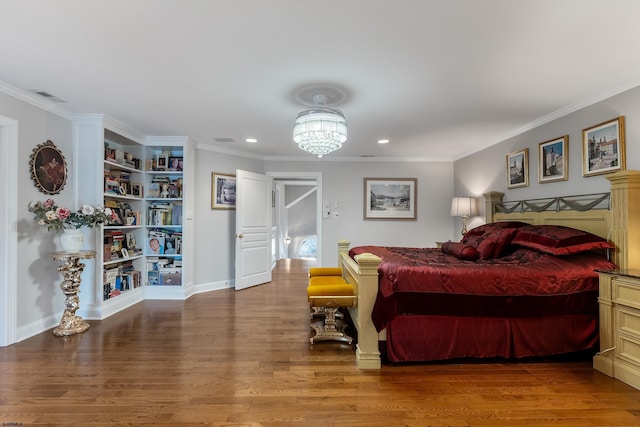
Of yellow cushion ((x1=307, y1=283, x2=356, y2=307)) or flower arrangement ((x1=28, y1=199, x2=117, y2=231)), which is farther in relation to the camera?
flower arrangement ((x1=28, y1=199, x2=117, y2=231))

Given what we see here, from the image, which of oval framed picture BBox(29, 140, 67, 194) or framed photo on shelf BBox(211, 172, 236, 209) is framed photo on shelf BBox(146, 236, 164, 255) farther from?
oval framed picture BBox(29, 140, 67, 194)

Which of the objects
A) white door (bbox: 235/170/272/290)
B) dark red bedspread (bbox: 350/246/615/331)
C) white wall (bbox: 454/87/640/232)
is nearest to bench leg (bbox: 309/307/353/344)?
dark red bedspread (bbox: 350/246/615/331)

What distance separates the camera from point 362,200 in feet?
18.2

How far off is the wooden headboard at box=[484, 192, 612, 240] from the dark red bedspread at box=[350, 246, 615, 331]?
1.99ft

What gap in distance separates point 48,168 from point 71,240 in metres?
0.81

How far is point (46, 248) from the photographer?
10.1 ft

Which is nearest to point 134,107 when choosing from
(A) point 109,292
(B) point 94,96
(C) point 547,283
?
(B) point 94,96

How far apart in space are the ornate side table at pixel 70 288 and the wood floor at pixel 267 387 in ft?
0.44

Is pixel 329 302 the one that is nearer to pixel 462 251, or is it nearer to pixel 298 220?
pixel 462 251

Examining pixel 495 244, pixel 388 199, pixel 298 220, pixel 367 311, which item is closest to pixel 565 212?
pixel 495 244

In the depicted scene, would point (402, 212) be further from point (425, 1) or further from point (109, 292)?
point (109, 292)

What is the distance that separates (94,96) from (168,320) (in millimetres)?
2471

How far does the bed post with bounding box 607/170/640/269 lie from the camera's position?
2395mm

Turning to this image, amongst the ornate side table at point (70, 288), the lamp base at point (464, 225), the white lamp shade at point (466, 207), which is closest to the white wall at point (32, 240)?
the ornate side table at point (70, 288)
